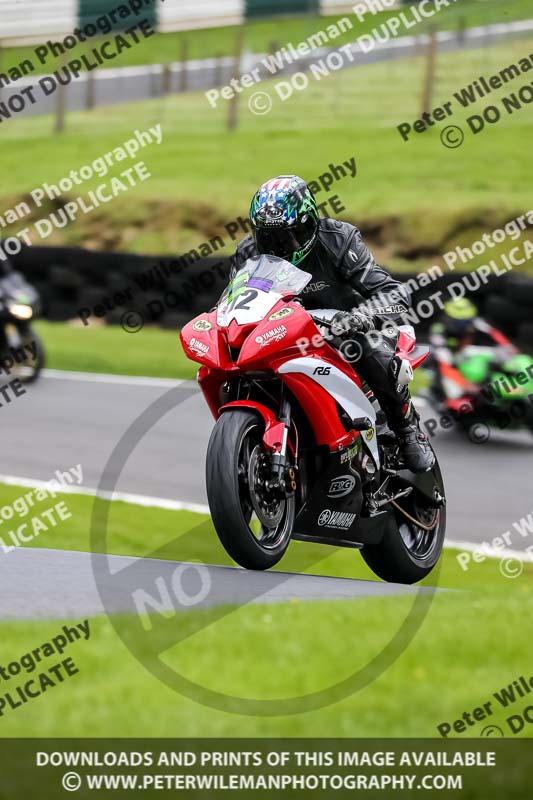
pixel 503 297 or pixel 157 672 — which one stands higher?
pixel 157 672

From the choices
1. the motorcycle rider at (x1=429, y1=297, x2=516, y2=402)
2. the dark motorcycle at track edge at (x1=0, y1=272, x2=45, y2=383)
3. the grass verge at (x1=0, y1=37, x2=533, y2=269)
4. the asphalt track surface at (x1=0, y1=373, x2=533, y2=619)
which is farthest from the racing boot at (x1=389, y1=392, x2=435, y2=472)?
the grass verge at (x1=0, y1=37, x2=533, y2=269)

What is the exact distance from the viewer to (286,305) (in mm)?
5250

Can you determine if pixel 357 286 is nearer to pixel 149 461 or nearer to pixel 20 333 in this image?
pixel 149 461

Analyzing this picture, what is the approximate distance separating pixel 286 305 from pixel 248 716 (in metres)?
1.82

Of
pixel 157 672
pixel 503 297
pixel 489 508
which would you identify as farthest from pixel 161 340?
pixel 157 672

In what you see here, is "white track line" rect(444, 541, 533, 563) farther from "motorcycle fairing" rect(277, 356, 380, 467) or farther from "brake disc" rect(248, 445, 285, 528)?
"brake disc" rect(248, 445, 285, 528)

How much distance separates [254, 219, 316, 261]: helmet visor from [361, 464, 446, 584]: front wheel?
1.46m

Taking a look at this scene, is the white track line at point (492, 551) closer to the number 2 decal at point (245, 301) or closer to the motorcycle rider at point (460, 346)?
the motorcycle rider at point (460, 346)

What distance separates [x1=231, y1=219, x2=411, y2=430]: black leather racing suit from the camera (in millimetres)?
5730

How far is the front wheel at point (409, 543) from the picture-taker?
6.30 meters
